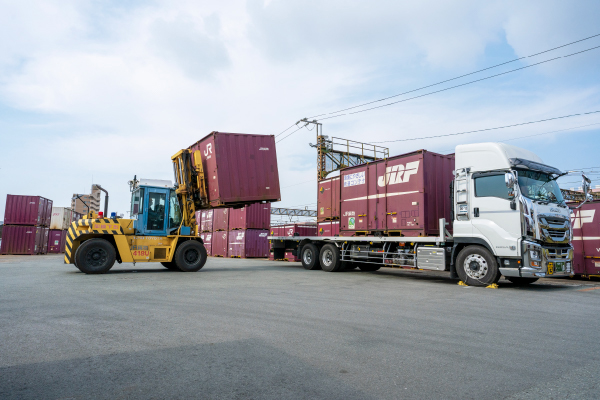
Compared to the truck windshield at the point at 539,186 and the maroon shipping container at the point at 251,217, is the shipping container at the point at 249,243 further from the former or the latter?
the truck windshield at the point at 539,186

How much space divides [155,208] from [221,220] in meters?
13.9

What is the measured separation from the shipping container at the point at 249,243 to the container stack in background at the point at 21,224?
45.4ft

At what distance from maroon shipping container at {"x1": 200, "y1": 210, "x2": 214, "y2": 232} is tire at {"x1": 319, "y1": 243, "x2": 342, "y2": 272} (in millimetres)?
15523

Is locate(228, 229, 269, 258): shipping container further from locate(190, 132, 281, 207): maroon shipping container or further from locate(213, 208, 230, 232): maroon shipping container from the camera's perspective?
locate(190, 132, 281, 207): maroon shipping container

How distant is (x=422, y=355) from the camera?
3.84 metres

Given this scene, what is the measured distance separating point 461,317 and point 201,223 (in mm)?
26300

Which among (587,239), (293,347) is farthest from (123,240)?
(587,239)

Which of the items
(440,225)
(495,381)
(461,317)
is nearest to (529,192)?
(440,225)

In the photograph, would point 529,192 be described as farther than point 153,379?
Yes

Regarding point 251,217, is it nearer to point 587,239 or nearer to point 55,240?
point 587,239

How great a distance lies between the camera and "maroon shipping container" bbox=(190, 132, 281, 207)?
1342cm

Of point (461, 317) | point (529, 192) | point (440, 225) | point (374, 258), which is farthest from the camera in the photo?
point (374, 258)

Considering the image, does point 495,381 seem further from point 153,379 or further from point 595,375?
point 153,379

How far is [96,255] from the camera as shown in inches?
476
